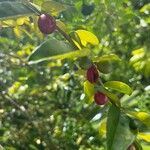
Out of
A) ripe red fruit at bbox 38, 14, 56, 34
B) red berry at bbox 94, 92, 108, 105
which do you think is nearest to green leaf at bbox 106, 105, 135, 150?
red berry at bbox 94, 92, 108, 105

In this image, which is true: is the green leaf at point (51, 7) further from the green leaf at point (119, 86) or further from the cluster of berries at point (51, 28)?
the green leaf at point (119, 86)

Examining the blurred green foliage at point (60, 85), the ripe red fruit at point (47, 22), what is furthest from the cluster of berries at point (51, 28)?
the blurred green foliage at point (60, 85)

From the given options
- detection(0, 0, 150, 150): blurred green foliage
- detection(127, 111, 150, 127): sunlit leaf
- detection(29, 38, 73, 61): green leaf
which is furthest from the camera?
detection(0, 0, 150, 150): blurred green foliage

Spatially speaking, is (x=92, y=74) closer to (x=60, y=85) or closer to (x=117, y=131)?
(x=117, y=131)

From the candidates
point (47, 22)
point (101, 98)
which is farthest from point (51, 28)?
point (101, 98)

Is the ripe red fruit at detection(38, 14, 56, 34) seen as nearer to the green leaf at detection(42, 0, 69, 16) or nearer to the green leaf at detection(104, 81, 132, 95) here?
the green leaf at detection(42, 0, 69, 16)

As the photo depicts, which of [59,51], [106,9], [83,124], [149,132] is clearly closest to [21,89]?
[83,124]
